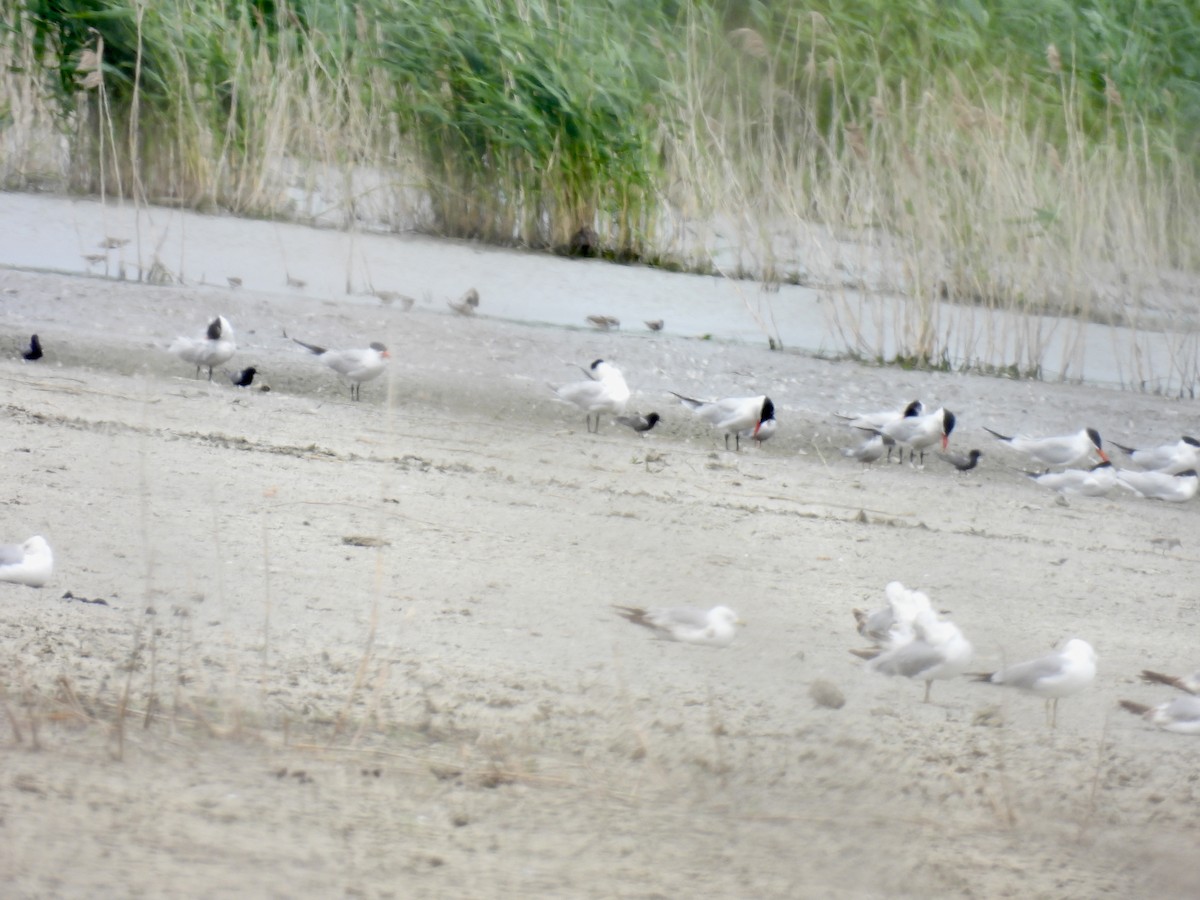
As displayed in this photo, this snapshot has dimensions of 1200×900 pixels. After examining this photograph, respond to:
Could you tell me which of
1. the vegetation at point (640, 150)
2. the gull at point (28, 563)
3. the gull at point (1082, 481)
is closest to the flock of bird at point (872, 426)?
the gull at point (1082, 481)

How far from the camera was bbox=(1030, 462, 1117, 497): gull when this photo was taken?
5.02 metres

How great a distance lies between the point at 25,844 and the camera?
1979mm

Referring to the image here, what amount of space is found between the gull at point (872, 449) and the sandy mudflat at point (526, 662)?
74mm

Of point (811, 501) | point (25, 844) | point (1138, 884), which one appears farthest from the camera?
point (811, 501)

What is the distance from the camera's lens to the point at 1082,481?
16.4 feet

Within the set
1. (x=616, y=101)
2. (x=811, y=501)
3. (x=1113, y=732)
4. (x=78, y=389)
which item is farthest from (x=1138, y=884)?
(x=616, y=101)

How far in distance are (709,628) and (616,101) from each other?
15.6ft

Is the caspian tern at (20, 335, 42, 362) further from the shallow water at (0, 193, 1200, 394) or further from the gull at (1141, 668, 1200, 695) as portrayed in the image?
the gull at (1141, 668, 1200, 695)

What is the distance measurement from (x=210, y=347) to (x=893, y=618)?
2862mm

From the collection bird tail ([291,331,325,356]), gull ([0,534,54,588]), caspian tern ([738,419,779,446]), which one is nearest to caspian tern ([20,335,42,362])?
bird tail ([291,331,325,356])

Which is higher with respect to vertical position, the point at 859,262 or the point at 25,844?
the point at 859,262

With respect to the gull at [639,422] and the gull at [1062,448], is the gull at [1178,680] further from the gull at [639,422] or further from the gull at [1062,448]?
the gull at [639,422]

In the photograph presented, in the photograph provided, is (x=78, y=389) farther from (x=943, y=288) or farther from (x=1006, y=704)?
(x=943, y=288)

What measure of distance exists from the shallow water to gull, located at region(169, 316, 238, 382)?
1261 mm
